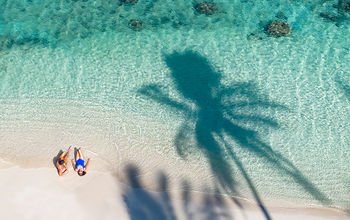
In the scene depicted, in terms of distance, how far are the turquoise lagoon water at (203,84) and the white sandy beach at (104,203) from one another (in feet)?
2.61

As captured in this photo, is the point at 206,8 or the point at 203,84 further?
the point at 206,8

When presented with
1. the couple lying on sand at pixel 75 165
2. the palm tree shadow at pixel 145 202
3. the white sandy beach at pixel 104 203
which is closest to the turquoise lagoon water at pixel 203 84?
the white sandy beach at pixel 104 203

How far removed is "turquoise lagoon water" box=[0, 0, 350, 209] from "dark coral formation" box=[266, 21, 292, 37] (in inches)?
18.0

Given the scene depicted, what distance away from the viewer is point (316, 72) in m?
17.1

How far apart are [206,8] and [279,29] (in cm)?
532

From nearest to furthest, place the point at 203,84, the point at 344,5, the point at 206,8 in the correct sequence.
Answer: the point at 203,84 < the point at 344,5 < the point at 206,8

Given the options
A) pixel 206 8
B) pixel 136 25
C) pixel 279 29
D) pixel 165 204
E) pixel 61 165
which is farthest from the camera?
pixel 206 8

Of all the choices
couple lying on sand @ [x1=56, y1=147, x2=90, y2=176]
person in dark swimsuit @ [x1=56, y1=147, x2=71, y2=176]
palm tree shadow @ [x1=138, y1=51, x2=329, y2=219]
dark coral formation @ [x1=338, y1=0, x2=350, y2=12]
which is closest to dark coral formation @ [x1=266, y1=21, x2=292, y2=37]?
dark coral formation @ [x1=338, y1=0, x2=350, y2=12]

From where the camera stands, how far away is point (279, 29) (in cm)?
1972

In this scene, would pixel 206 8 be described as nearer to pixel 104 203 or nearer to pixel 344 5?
pixel 344 5

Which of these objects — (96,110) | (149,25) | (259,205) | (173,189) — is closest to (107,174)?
(173,189)

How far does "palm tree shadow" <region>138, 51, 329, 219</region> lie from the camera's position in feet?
44.0

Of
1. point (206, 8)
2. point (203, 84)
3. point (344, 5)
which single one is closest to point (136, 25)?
point (206, 8)

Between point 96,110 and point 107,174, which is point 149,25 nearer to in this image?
point 96,110
